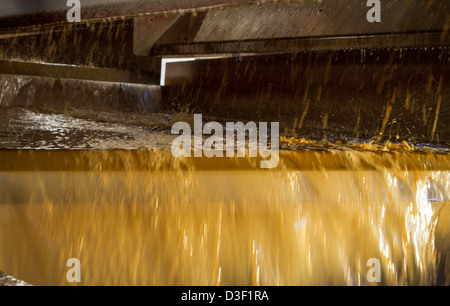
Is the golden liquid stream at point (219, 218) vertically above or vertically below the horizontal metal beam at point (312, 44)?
below

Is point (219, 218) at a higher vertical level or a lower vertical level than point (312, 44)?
lower

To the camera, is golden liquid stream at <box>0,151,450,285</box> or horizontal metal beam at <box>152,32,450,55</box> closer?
golden liquid stream at <box>0,151,450,285</box>

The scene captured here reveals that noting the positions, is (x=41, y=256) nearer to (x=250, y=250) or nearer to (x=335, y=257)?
(x=250, y=250)

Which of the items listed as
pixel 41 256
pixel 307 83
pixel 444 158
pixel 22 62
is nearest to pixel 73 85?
pixel 22 62

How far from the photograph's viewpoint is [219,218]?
1.51 metres

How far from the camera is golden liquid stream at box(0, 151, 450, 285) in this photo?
1.44m

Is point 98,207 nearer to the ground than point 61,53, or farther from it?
nearer to the ground

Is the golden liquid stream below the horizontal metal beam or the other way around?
below

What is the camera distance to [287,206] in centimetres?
154

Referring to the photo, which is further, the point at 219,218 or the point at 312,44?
the point at 312,44

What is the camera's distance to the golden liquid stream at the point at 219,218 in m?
1.44

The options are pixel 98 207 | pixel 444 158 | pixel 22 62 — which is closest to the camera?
pixel 98 207

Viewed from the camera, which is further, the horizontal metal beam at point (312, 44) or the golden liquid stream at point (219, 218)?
the horizontal metal beam at point (312, 44)

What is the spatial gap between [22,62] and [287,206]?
3.02 metres
